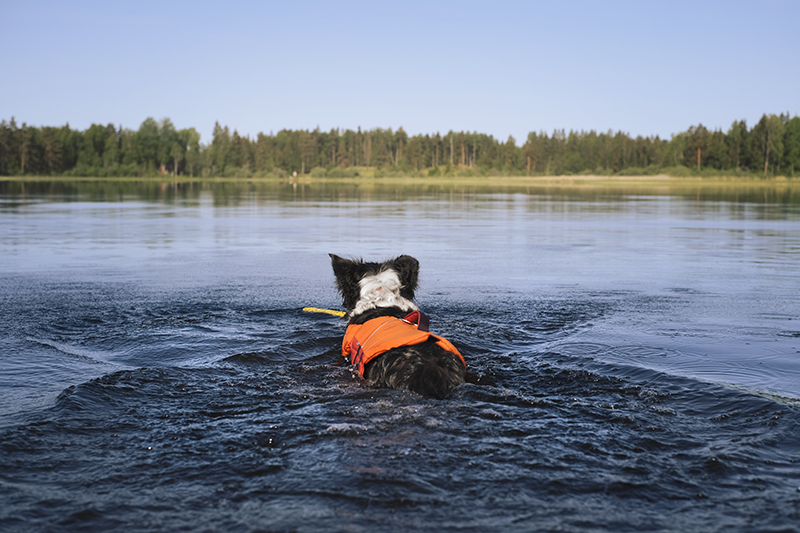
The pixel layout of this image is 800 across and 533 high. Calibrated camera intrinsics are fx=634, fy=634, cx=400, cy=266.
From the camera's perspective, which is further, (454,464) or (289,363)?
(289,363)

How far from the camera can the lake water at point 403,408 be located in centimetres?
320

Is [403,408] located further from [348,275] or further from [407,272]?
[348,275]

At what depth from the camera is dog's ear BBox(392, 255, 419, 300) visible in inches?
257

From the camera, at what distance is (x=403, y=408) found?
4492mm

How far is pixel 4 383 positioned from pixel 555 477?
453 centimetres

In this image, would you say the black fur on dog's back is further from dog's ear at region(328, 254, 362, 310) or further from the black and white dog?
dog's ear at region(328, 254, 362, 310)

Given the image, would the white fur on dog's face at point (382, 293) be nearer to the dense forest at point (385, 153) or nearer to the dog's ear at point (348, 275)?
the dog's ear at point (348, 275)

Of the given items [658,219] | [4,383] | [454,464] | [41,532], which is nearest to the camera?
[41,532]

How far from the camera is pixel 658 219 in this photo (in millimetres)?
24609

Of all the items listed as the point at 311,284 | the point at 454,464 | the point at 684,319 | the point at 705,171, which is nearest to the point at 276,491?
the point at 454,464

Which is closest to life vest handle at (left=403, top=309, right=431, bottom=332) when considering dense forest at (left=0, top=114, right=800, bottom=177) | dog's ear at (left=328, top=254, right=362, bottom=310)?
dog's ear at (left=328, top=254, right=362, bottom=310)

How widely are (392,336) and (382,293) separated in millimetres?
1262

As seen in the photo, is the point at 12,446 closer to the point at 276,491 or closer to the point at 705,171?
the point at 276,491

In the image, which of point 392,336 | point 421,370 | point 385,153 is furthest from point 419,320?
point 385,153
